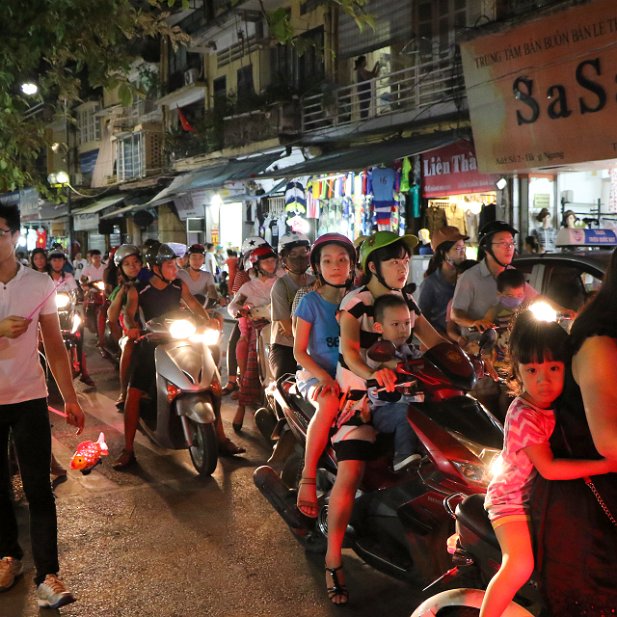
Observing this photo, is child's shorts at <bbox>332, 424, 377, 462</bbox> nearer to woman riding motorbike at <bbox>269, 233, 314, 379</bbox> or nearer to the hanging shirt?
woman riding motorbike at <bbox>269, 233, 314, 379</bbox>

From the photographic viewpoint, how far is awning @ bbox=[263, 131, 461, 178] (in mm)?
13695

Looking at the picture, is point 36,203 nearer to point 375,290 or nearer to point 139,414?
point 139,414

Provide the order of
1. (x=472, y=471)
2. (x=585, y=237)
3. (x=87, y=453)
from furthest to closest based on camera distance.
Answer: (x=585, y=237)
(x=87, y=453)
(x=472, y=471)

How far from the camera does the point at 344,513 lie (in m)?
3.89

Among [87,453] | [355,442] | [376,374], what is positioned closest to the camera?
[376,374]

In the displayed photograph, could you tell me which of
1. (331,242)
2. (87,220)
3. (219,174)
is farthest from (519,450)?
(87,220)

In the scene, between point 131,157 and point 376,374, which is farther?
point 131,157

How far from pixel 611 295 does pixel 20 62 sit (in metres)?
6.81

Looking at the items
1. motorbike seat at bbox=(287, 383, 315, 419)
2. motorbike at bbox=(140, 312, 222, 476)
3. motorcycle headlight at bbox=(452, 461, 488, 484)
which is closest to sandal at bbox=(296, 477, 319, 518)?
motorbike seat at bbox=(287, 383, 315, 419)

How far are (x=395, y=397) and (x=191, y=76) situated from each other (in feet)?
83.7

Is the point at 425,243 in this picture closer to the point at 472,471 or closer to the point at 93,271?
the point at 93,271

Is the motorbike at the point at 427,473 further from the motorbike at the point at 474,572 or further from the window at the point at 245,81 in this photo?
the window at the point at 245,81

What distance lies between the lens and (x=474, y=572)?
278 cm

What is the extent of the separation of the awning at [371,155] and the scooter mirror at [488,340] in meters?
8.71
